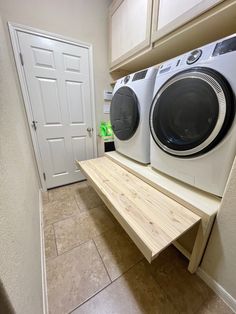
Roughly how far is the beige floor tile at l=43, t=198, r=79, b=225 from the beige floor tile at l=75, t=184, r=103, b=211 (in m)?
0.07

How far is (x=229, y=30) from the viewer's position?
0.93m

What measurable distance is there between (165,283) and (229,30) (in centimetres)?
177

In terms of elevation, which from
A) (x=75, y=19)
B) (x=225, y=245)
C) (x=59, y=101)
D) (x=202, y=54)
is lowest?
(x=225, y=245)

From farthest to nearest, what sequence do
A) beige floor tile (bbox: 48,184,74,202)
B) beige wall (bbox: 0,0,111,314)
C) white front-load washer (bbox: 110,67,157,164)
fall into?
beige floor tile (bbox: 48,184,74,202), white front-load washer (bbox: 110,67,157,164), beige wall (bbox: 0,0,111,314)

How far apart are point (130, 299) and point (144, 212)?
0.53 meters

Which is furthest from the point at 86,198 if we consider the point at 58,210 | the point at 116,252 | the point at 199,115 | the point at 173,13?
the point at 173,13

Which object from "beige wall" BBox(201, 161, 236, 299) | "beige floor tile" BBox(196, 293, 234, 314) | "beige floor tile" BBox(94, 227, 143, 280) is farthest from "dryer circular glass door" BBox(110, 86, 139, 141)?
"beige floor tile" BBox(196, 293, 234, 314)

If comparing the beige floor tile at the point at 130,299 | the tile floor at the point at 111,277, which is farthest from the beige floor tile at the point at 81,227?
the beige floor tile at the point at 130,299

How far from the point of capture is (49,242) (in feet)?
3.76

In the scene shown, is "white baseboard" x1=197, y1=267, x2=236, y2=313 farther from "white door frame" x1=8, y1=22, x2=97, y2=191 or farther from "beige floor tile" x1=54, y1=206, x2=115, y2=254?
"white door frame" x1=8, y1=22, x2=97, y2=191

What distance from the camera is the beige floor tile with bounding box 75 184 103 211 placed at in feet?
5.23

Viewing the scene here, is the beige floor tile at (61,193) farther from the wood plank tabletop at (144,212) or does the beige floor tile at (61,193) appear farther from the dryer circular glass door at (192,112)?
the dryer circular glass door at (192,112)

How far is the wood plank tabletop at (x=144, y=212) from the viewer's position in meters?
0.66

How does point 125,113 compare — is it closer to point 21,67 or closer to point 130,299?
point 21,67
